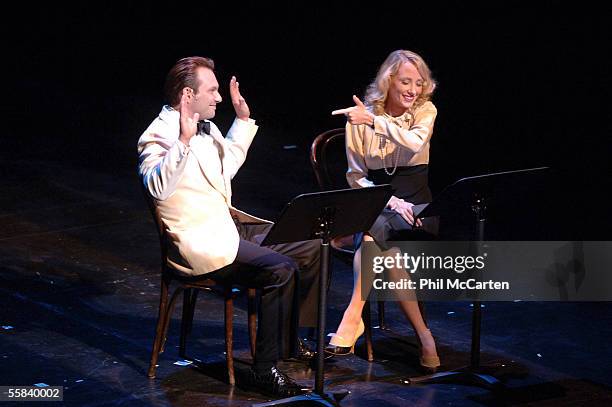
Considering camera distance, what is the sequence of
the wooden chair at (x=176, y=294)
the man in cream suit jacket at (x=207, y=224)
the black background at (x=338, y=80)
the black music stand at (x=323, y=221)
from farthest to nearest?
the black background at (x=338, y=80), the wooden chair at (x=176, y=294), the man in cream suit jacket at (x=207, y=224), the black music stand at (x=323, y=221)

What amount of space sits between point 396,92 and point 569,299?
1.54 m

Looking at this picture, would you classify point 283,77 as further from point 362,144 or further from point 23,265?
point 362,144

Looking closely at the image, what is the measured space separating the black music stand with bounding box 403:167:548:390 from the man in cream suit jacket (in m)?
0.60

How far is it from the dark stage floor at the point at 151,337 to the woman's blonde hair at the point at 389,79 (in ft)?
3.53

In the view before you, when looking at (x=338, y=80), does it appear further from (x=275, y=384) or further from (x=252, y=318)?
(x=275, y=384)

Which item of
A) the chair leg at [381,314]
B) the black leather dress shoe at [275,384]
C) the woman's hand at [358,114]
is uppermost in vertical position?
the woman's hand at [358,114]

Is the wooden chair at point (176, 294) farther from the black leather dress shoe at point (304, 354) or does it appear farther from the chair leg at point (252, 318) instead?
the black leather dress shoe at point (304, 354)

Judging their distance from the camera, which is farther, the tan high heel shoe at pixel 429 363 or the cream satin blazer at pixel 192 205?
the tan high heel shoe at pixel 429 363

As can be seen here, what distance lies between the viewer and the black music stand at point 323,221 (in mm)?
4371

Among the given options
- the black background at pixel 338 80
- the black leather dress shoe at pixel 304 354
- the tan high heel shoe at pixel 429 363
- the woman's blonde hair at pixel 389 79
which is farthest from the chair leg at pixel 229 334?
the black background at pixel 338 80

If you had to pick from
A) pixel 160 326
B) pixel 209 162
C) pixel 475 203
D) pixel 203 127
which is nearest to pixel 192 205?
pixel 209 162

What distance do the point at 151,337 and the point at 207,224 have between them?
0.89m

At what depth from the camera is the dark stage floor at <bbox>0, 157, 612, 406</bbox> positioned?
16.0 feet

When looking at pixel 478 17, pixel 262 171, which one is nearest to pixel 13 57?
pixel 262 171
